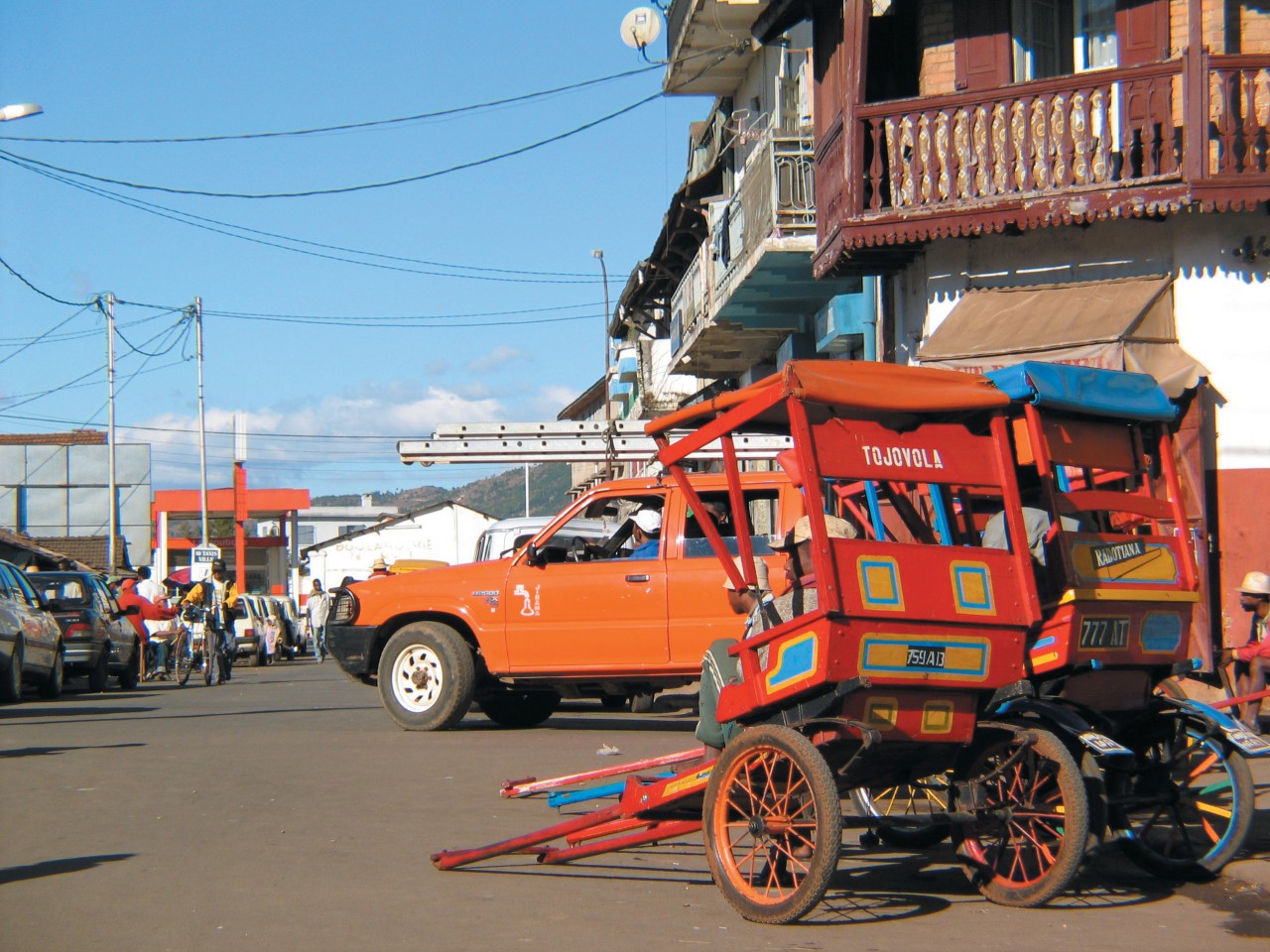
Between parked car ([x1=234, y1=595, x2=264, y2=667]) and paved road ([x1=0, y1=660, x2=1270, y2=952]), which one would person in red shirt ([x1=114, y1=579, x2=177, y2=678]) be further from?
paved road ([x1=0, y1=660, x2=1270, y2=952])

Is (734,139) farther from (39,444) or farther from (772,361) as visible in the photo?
(39,444)

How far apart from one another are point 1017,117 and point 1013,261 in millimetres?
1522

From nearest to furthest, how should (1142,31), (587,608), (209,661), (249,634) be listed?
(587,608), (1142,31), (209,661), (249,634)

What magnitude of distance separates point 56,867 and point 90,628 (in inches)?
632

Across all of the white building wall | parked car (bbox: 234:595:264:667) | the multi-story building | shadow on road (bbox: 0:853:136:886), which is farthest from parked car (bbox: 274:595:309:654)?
shadow on road (bbox: 0:853:136:886)

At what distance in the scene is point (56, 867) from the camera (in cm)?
720

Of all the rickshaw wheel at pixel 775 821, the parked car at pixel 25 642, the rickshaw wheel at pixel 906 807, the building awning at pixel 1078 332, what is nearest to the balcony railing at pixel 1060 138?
the building awning at pixel 1078 332

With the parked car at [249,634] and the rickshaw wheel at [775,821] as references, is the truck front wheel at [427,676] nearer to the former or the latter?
the rickshaw wheel at [775,821]

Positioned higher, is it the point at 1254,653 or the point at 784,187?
the point at 784,187

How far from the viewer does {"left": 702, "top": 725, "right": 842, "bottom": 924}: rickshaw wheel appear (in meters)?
5.65

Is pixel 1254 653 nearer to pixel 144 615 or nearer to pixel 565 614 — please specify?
pixel 565 614

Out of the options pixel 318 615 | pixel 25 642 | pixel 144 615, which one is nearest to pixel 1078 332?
pixel 25 642

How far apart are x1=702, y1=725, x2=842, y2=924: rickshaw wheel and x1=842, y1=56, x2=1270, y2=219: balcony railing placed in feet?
32.4

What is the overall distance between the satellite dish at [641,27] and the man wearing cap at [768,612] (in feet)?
78.4
